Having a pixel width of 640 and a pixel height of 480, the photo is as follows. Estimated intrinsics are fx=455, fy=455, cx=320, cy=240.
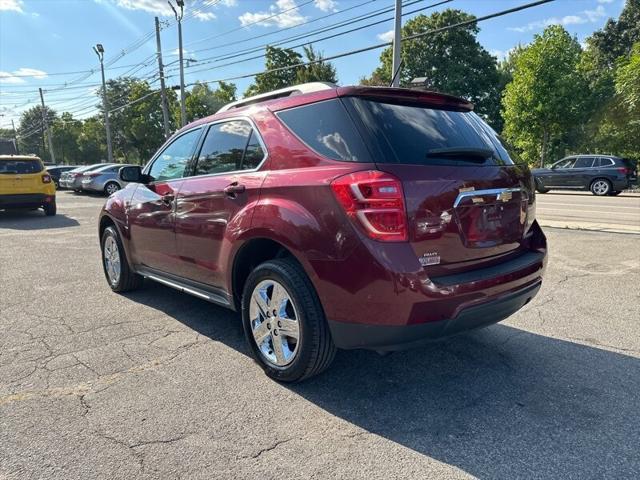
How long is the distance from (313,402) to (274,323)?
55 cm

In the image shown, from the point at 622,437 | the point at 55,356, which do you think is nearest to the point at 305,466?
the point at 622,437

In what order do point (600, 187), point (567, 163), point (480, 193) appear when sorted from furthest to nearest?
point (567, 163), point (600, 187), point (480, 193)

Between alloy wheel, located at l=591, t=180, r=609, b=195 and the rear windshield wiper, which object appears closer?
the rear windshield wiper

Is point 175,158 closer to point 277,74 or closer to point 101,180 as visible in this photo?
point 101,180

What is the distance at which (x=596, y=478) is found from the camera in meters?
2.06

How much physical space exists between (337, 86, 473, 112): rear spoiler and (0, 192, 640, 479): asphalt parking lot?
1.81 m

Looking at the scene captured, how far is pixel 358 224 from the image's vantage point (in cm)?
241

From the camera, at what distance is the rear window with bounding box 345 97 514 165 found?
2576 mm

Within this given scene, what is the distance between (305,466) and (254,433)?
40cm

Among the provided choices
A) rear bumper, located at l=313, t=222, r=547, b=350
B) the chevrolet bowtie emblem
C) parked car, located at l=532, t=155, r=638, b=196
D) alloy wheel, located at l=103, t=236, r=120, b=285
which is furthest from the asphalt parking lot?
parked car, located at l=532, t=155, r=638, b=196

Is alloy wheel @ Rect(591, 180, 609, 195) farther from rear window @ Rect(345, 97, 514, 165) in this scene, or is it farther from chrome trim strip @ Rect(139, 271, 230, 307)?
chrome trim strip @ Rect(139, 271, 230, 307)

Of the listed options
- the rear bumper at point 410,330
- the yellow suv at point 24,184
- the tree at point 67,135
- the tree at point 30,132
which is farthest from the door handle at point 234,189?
the tree at point 30,132

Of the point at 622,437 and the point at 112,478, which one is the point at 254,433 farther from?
the point at 622,437

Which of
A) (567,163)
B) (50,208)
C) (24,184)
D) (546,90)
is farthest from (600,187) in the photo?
(24,184)
